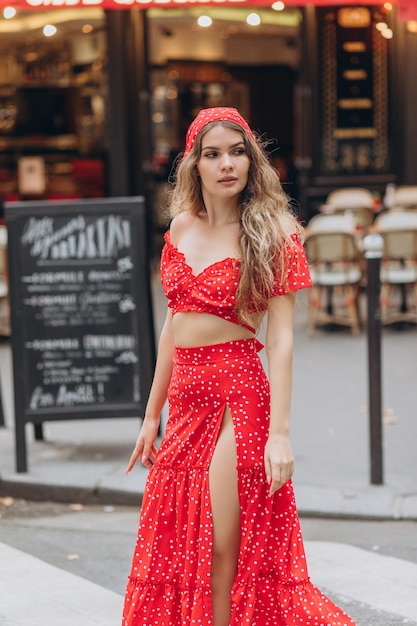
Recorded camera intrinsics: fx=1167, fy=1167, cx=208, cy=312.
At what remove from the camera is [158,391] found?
3973mm

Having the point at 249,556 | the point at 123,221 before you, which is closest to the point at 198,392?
the point at 249,556

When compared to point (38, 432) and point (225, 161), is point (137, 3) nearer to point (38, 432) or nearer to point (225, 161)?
point (38, 432)

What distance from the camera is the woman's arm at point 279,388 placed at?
3.57 meters

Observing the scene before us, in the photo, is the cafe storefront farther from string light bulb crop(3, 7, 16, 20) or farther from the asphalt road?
the asphalt road

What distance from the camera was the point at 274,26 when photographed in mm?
15766

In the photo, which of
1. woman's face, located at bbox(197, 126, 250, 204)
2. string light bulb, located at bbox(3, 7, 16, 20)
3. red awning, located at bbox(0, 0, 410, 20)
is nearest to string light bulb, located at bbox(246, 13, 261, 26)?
red awning, located at bbox(0, 0, 410, 20)

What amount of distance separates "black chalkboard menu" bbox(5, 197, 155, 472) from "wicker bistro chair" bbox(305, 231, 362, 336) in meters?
4.27

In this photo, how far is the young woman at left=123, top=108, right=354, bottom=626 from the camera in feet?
11.9

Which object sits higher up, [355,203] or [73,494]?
[355,203]

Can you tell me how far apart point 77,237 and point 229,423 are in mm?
3414

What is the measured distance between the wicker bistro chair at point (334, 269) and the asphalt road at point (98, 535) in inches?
199

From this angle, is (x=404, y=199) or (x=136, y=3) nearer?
(x=136, y=3)

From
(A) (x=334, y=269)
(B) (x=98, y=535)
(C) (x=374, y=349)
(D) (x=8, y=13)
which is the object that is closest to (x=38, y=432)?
(B) (x=98, y=535)

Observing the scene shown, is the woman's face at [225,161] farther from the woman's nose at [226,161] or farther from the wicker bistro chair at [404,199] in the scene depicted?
the wicker bistro chair at [404,199]
